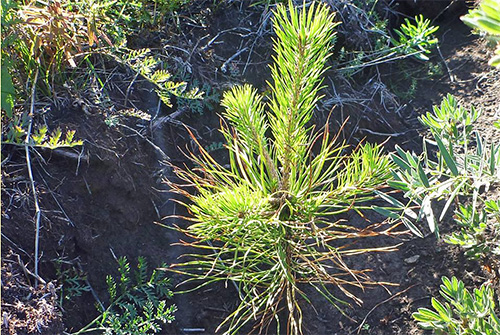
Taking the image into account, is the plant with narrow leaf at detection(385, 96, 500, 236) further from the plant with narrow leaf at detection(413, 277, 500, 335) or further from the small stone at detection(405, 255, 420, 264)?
the small stone at detection(405, 255, 420, 264)

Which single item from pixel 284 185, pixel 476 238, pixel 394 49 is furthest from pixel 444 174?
pixel 394 49

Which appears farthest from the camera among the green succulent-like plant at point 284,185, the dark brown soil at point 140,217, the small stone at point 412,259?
the small stone at point 412,259

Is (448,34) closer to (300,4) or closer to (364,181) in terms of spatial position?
(300,4)

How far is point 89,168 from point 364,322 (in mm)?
1105

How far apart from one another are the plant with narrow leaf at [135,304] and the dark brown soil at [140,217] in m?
0.05

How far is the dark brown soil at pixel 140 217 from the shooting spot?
1.77m

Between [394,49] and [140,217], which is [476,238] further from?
[140,217]

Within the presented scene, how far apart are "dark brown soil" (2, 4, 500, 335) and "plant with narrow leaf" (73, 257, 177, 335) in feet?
0.16

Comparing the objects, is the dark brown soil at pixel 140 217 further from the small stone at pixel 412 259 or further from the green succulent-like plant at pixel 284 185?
the green succulent-like plant at pixel 284 185

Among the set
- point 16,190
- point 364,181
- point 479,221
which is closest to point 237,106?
point 364,181

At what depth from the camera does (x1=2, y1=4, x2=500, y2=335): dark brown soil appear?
177 centimetres

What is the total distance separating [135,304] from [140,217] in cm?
32

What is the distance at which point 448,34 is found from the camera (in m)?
Answer: 2.81

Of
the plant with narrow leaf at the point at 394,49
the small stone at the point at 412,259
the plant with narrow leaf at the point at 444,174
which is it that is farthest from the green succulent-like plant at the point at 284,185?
the plant with narrow leaf at the point at 394,49
